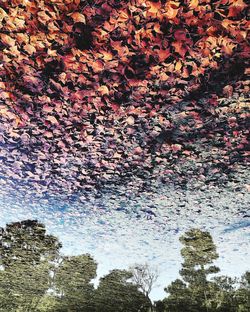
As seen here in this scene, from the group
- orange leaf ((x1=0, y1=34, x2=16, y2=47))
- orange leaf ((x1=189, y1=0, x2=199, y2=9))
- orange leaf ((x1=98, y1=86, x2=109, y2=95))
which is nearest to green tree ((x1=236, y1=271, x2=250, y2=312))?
orange leaf ((x1=98, y1=86, x2=109, y2=95))

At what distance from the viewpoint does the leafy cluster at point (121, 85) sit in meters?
2.38

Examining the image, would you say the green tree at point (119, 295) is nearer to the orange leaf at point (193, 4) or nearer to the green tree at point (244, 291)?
the green tree at point (244, 291)

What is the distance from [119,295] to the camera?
18828 mm

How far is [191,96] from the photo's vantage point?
317cm

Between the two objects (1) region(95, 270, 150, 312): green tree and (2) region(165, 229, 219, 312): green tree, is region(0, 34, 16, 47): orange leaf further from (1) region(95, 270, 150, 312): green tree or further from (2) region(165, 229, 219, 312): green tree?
(1) region(95, 270, 150, 312): green tree

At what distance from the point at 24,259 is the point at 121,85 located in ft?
34.4

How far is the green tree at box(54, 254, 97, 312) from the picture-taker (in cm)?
1298

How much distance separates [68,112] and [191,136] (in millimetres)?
1819

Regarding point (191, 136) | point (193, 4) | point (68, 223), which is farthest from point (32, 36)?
point (68, 223)

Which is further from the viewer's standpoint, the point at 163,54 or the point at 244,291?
the point at 244,291

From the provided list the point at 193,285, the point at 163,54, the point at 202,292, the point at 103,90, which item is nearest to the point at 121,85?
the point at 103,90

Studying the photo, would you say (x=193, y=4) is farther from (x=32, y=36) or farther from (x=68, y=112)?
(x=68, y=112)

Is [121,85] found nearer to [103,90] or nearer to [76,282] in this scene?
[103,90]

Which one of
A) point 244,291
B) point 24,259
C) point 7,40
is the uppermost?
point 244,291
